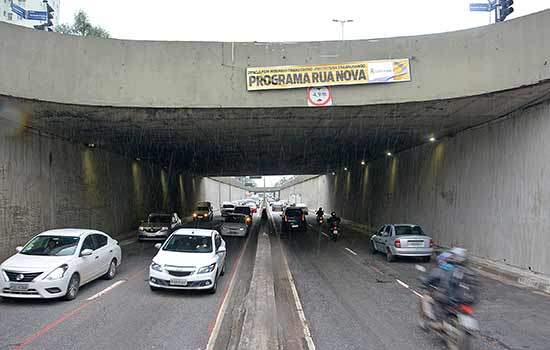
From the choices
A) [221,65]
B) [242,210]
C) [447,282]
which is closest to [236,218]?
[242,210]

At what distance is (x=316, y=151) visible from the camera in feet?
92.3

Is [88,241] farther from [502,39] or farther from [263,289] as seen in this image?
[502,39]

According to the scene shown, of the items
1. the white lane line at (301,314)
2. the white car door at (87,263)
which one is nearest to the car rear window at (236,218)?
the white lane line at (301,314)

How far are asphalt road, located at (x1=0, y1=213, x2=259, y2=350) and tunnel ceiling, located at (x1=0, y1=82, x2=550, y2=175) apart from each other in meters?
6.24

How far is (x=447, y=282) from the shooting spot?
19.9 ft

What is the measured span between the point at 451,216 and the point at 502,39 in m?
8.32

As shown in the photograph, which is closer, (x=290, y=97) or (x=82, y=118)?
(x=290, y=97)

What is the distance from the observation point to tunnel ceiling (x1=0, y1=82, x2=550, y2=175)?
13.7 metres

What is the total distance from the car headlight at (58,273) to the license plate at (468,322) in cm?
802

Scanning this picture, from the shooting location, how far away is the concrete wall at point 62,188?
557 inches

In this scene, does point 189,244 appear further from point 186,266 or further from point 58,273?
point 58,273

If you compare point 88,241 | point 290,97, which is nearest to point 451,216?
point 290,97

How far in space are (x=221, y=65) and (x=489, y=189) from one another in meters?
10.4

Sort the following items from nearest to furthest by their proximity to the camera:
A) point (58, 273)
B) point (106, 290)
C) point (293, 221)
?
point (58, 273)
point (106, 290)
point (293, 221)
